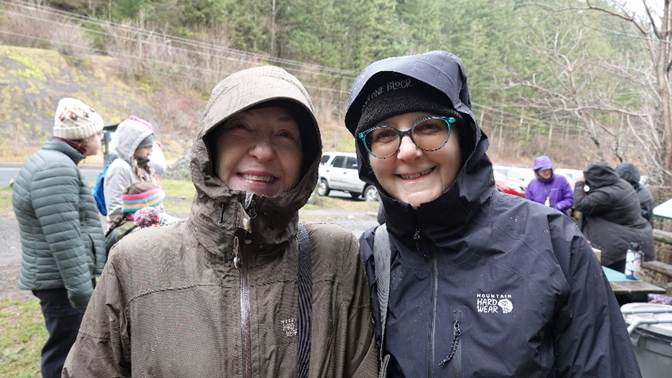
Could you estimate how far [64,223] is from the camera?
316 centimetres

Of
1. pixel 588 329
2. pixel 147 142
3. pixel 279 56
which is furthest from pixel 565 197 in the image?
pixel 279 56

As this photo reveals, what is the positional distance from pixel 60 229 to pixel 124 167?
1265mm

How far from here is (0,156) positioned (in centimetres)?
2103

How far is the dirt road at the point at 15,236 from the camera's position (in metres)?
5.80

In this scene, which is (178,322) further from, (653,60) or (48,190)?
(653,60)

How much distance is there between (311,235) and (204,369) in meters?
0.60

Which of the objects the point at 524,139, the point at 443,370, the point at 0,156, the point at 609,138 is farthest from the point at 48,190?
the point at 524,139

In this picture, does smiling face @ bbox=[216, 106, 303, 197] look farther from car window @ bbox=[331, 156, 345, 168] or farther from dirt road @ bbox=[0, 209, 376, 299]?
car window @ bbox=[331, 156, 345, 168]

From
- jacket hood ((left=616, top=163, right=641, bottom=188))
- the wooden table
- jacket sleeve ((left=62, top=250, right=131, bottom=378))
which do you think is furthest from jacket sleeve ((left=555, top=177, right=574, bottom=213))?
jacket sleeve ((left=62, top=250, right=131, bottom=378))

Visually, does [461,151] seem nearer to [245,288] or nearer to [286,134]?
[286,134]

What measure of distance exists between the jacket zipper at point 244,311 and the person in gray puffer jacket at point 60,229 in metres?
2.25

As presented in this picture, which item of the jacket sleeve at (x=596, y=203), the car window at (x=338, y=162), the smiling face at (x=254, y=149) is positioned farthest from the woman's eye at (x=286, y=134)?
the car window at (x=338, y=162)

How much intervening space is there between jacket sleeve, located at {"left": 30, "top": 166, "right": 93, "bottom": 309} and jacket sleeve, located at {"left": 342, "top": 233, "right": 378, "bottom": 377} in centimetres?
239

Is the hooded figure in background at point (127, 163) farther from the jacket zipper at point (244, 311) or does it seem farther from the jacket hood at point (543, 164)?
the jacket hood at point (543, 164)
